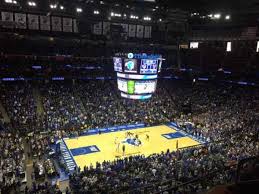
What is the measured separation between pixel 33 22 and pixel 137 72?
17.0 m

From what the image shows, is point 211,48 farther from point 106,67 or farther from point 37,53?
point 37,53

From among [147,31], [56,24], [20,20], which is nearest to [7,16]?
[20,20]

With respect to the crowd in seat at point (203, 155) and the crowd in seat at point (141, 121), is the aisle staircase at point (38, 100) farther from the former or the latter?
the crowd in seat at point (203, 155)

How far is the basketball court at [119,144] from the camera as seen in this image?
2136 cm

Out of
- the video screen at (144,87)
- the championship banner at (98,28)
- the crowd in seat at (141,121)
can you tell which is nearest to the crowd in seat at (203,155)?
the crowd in seat at (141,121)

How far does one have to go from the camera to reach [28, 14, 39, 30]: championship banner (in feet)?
102

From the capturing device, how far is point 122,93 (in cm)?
2747

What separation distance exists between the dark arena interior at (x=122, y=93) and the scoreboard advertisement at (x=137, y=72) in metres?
0.13

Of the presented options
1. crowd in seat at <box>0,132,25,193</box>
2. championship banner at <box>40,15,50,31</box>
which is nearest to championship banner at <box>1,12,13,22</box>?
championship banner at <box>40,15,50,31</box>

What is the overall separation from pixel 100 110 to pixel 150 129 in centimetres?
710

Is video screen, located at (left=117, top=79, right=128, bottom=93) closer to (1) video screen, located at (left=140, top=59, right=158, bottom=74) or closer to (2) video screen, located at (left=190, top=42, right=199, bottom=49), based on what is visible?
(1) video screen, located at (left=140, top=59, right=158, bottom=74)

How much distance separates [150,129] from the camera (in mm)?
30125

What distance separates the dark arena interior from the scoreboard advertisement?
13 cm

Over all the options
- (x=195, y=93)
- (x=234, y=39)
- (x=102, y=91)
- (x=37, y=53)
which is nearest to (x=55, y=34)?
(x=37, y=53)
